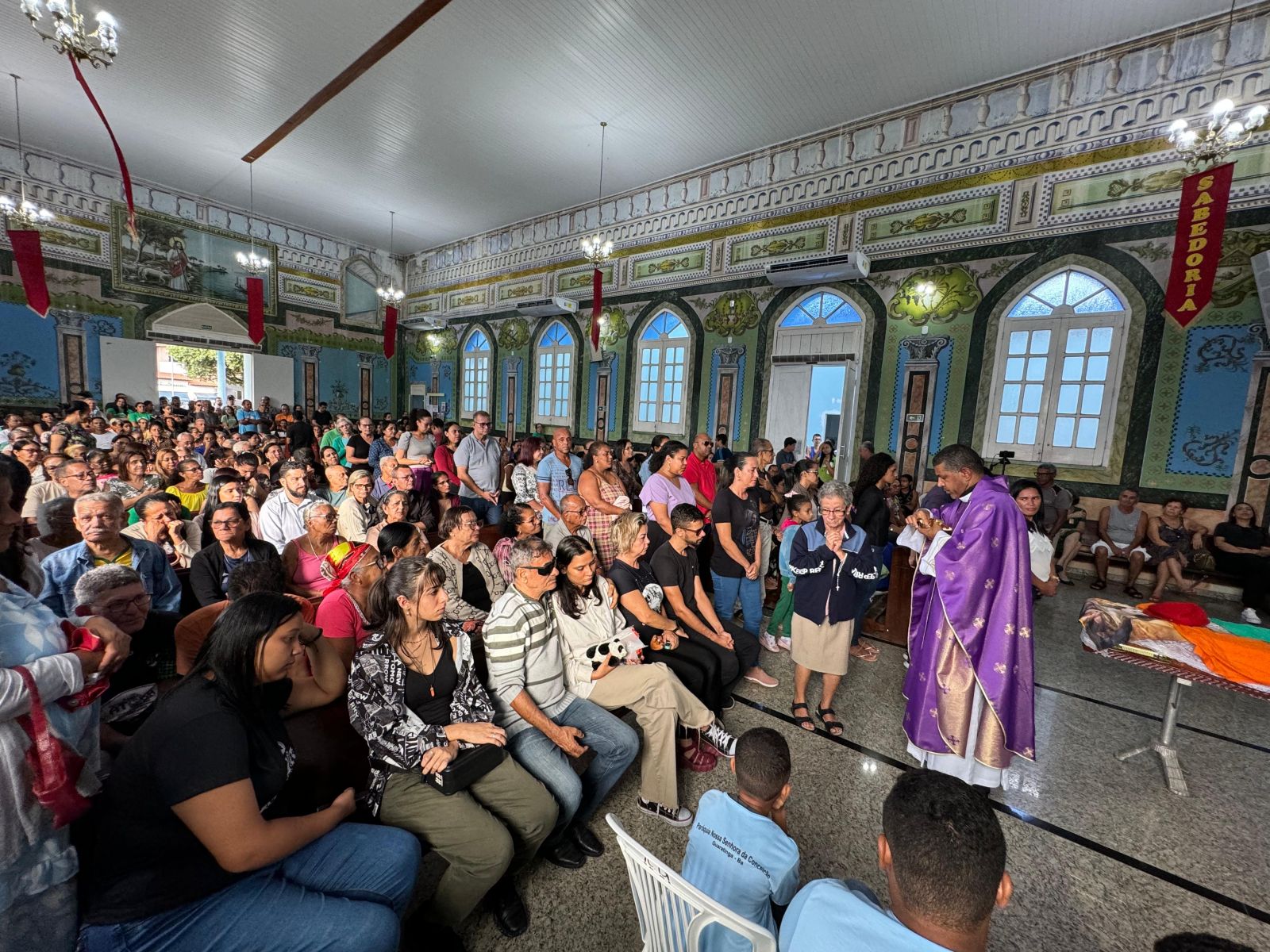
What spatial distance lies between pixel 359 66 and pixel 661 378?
20.7 ft

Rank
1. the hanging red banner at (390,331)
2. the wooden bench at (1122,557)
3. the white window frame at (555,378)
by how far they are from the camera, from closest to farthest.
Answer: the wooden bench at (1122,557) → the white window frame at (555,378) → the hanging red banner at (390,331)

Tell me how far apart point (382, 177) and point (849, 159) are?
28.1ft

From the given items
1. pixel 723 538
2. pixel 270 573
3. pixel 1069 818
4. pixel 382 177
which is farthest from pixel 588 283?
pixel 1069 818

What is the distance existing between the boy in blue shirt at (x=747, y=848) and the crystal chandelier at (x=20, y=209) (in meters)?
13.0

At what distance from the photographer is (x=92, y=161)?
1070 centimetres

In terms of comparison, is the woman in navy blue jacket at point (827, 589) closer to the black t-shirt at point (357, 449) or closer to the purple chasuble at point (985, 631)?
the purple chasuble at point (985, 631)

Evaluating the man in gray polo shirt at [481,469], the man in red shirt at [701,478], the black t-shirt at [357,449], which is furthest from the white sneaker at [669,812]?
the black t-shirt at [357,449]

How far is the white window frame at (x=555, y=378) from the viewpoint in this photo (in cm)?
1175

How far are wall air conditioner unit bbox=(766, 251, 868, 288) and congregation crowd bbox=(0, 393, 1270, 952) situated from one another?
485 cm

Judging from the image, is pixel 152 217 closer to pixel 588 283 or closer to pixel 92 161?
pixel 92 161

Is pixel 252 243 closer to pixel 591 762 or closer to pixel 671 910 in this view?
pixel 591 762

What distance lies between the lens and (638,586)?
9.21 feet

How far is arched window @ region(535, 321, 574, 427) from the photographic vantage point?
39.0ft

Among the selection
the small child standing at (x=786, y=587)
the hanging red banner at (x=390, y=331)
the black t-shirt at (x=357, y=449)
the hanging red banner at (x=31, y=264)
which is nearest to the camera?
the small child standing at (x=786, y=587)
